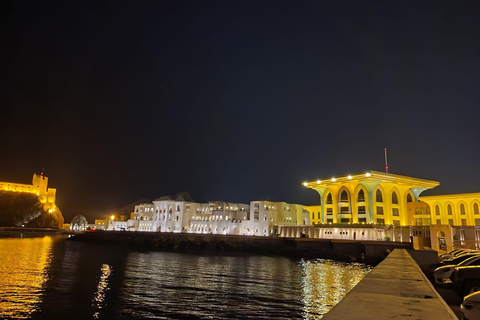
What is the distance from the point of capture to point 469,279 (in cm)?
1276

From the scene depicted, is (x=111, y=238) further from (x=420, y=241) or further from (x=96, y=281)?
(x=420, y=241)

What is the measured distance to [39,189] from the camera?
13362 centimetres

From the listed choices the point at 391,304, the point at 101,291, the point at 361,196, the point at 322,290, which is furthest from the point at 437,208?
the point at 391,304

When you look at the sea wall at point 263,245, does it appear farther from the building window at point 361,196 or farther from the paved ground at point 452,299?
the paved ground at point 452,299

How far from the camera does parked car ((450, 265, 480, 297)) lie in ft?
40.6

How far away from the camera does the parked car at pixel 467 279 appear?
40.6 feet

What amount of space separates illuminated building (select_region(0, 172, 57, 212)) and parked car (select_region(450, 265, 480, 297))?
142 metres

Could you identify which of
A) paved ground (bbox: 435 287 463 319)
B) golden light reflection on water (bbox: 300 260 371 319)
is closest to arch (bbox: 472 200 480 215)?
golden light reflection on water (bbox: 300 260 371 319)

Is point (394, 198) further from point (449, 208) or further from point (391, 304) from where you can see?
point (391, 304)

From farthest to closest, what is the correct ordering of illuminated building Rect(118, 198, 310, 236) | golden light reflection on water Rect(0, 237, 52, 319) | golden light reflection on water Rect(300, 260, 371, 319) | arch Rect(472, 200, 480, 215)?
illuminated building Rect(118, 198, 310, 236) < arch Rect(472, 200, 480, 215) < golden light reflection on water Rect(300, 260, 371, 319) < golden light reflection on water Rect(0, 237, 52, 319)

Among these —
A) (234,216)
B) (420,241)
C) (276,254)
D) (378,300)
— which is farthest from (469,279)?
(234,216)

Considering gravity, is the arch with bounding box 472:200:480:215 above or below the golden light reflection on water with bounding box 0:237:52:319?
above

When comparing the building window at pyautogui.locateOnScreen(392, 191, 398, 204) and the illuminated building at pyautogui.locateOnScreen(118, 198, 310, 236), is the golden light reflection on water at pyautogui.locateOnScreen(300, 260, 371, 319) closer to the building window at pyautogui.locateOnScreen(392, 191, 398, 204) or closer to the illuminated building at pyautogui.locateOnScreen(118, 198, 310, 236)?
the building window at pyautogui.locateOnScreen(392, 191, 398, 204)

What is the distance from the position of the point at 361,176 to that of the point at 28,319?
56.2 metres
